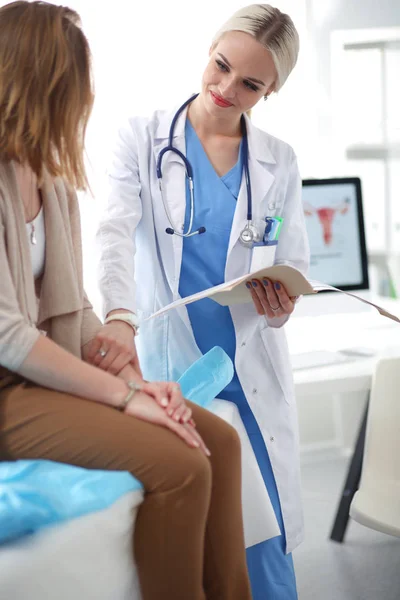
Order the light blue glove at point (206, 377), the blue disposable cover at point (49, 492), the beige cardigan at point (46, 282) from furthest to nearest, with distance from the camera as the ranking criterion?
the light blue glove at point (206, 377) < the beige cardigan at point (46, 282) < the blue disposable cover at point (49, 492)

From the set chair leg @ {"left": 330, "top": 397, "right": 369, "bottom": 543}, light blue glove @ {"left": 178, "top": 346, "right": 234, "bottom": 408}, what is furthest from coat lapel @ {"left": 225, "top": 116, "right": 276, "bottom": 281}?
chair leg @ {"left": 330, "top": 397, "right": 369, "bottom": 543}

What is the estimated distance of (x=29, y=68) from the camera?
3.71 ft

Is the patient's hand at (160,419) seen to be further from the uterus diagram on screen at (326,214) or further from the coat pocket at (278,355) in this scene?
the uterus diagram on screen at (326,214)

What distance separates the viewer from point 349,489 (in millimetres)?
2434

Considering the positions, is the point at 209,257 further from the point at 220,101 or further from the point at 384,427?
the point at 384,427

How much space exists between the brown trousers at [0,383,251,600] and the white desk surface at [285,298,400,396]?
104 cm

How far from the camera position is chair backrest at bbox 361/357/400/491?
203 cm

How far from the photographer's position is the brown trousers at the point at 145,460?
3.45ft

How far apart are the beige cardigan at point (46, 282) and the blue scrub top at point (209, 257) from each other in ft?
1.12

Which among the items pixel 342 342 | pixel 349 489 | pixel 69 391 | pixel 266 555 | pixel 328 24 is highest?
pixel 328 24

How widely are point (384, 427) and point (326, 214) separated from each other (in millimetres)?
1015

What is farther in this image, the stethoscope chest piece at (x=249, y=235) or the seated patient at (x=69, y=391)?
the stethoscope chest piece at (x=249, y=235)

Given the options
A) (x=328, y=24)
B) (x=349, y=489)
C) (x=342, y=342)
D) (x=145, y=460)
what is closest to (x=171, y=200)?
(x=145, y=460)

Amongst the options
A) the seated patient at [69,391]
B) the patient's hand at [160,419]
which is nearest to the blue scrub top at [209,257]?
the seated patient at [69,391]
